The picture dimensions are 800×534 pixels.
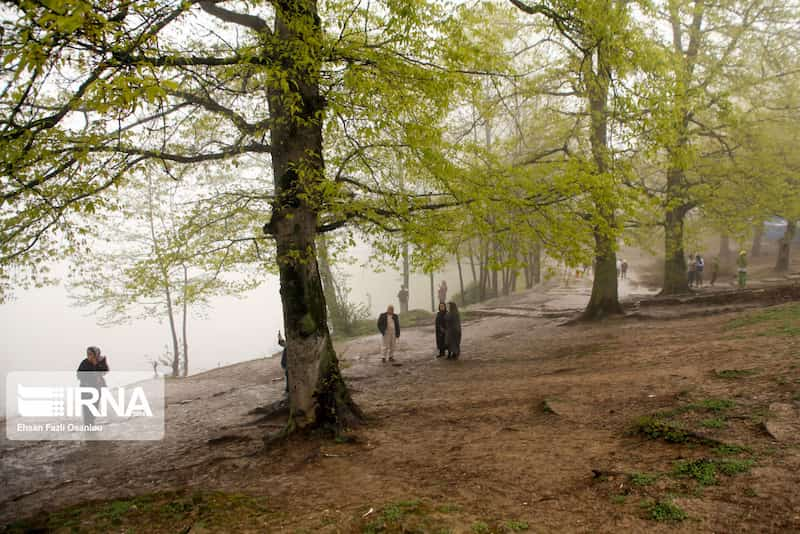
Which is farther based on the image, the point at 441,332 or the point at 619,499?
the point at 441,332

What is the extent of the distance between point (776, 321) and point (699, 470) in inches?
321

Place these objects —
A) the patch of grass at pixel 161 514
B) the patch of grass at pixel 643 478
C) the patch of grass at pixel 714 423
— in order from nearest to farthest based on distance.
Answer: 1. the patch of grass at pixel 643 478
2. the patch of grass at pixel 161 514
3. the patch of grass at pixel 714 423

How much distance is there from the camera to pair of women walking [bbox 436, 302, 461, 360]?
14.5 m

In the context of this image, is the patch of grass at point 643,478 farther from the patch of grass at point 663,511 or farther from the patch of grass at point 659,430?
the patch of grass at point 659,430

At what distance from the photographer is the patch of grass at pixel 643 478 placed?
444 centimetres

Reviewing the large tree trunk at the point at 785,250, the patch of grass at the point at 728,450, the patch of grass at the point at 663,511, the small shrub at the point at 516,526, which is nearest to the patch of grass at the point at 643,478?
the patch of grass at the point at 663,511

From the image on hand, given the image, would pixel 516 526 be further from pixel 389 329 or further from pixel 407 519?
pixel 389 329

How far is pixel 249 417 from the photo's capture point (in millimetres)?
10414

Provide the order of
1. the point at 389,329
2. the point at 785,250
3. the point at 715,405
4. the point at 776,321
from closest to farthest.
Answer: the point at 715,405 → the point at 776,321 → the point at 389,329 → the point at 785,250

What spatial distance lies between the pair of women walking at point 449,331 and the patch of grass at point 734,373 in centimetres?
758

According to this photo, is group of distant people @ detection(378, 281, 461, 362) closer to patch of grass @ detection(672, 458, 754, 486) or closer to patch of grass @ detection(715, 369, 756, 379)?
patch of grass @ detection(715, 369, 756, 379)

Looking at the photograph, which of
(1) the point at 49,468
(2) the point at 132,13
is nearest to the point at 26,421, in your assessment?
(1) the point at 49,468

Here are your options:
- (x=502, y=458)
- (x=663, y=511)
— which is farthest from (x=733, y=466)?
(x=502, y=458)

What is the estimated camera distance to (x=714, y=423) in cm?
536
